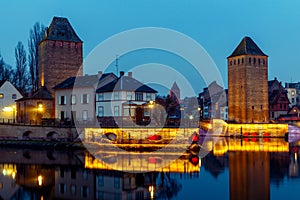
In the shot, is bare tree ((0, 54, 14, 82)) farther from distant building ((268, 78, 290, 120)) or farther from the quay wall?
distant building ((268, 78, 290, 120))

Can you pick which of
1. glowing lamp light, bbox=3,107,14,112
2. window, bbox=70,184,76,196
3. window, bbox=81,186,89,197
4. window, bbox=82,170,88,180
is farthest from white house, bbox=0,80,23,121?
window, bbox=81,186,89,197

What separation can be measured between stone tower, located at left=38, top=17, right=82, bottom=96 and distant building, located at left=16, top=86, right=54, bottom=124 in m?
2.91

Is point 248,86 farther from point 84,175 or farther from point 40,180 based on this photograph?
point 40,180

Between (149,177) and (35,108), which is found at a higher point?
(35,108)

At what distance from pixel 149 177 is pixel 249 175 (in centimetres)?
492

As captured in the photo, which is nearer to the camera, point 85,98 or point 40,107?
point 85,98

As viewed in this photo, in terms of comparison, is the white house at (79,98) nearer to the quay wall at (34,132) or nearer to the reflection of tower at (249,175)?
the quay wall at (34,132)

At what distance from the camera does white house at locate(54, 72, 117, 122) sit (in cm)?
3803

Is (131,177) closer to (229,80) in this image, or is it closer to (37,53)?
(37,53)

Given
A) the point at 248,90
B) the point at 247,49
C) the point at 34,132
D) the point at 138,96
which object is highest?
the point at 247,49

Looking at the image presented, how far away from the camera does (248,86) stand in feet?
174

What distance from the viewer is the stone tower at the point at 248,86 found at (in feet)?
173

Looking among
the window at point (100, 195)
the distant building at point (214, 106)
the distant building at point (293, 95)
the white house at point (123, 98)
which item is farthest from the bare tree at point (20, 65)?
the distant building at point (293, 95)

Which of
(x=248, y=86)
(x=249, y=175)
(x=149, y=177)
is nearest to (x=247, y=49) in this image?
(x=248, y=86)
